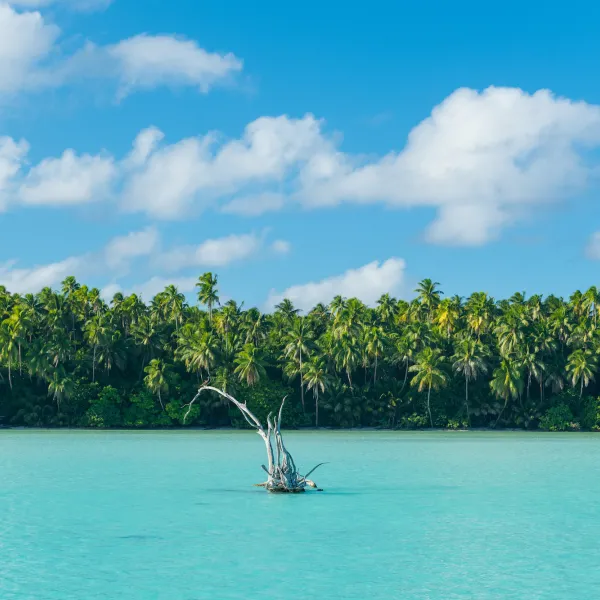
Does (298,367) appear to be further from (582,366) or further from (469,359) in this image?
(582,366)

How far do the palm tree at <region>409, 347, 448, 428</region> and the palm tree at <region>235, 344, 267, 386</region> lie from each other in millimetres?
16219

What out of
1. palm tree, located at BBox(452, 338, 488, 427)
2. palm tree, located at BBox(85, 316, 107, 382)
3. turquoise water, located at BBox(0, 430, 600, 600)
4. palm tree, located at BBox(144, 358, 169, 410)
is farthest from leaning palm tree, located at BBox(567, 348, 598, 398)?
palm tree, located at BBox(85, 316, 107, 382)

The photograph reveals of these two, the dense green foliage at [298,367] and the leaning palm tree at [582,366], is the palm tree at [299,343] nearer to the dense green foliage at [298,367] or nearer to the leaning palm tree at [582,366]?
the dense green foliage at [298,367]

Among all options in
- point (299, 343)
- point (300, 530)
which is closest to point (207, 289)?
point (299, 343)

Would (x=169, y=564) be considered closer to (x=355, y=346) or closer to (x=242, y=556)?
(x=242, y=556)

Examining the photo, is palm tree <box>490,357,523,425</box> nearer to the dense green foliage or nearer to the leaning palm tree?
the dense green foliage

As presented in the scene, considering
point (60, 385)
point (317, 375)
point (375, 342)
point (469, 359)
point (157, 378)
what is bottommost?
point (60, 385)

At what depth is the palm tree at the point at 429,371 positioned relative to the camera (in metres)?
102

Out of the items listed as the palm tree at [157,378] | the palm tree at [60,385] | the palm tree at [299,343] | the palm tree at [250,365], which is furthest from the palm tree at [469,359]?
the palm tree at [60,385]

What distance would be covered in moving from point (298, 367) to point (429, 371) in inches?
561

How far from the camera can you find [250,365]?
101 meters

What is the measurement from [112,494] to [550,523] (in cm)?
1900

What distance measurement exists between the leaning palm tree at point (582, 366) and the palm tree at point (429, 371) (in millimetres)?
13825

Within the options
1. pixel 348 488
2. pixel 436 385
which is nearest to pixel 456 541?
pixel 348 488
